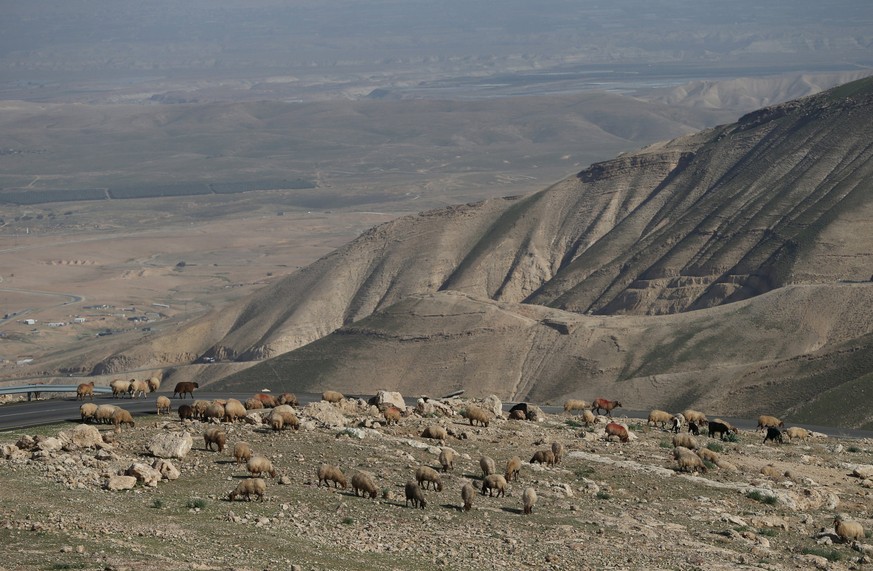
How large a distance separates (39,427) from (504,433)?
12923 millimetres

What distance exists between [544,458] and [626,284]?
7106 cm

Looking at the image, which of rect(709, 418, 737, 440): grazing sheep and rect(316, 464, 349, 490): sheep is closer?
rect(316, 464, 349, 490): sheep

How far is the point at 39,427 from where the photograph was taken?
37.3 meters

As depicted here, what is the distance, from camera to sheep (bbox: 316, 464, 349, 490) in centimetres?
2969

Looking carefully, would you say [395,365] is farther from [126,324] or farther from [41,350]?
[126,324]

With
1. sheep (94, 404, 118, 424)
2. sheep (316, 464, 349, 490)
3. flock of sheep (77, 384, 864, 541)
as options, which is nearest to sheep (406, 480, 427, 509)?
flock of sheep (77, 384, 864, 541)

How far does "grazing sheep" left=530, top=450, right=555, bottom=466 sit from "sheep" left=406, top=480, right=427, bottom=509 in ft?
20.0

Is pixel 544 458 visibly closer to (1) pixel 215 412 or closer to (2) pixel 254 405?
(1) pixel 215 412

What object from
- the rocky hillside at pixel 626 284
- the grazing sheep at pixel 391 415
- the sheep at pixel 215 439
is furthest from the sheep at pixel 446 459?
the rocky hillside at pixel 626 284

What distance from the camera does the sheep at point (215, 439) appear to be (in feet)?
105

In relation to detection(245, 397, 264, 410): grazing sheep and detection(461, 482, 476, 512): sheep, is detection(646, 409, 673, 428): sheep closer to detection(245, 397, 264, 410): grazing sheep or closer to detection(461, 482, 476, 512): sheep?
detection(245, 397, 264, 410): grazing sheep

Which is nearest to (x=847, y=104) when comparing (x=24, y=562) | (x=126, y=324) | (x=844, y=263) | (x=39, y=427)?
(x=844, y=263)

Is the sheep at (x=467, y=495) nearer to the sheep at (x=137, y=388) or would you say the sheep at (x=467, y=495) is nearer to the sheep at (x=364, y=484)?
the sheep at (x=364, y=484)

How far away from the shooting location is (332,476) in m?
29.7
